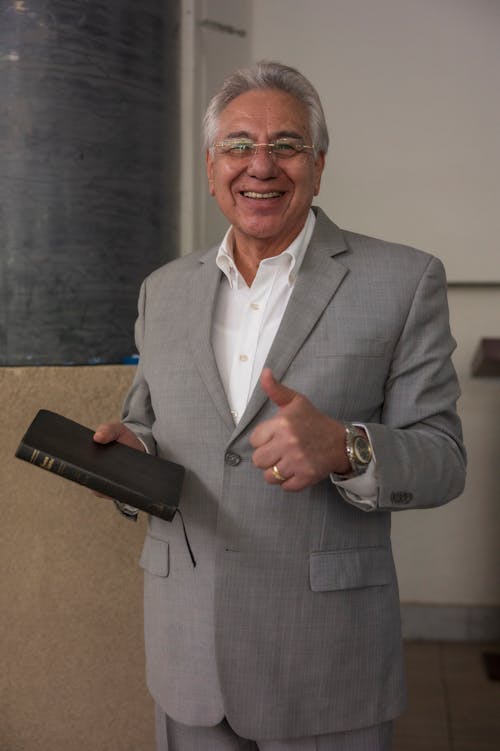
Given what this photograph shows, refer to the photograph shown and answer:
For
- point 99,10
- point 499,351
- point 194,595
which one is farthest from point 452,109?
point 194,595

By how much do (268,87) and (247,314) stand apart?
429mm

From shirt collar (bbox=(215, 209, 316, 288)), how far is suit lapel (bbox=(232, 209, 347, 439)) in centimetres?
2

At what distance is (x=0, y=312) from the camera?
250 cm

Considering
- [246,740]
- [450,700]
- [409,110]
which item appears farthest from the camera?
[409,110]

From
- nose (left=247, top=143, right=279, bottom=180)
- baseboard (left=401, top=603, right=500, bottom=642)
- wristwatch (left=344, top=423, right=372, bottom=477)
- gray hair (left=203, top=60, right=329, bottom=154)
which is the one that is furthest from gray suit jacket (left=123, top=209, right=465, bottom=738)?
baseboard (left=401, top=603, right=500, bottom=642)

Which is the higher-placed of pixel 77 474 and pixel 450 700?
pixel 77 474

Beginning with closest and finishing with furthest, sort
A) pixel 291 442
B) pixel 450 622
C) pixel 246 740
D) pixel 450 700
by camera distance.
Result: pixel 291 442, pixel 246 740, pixel 450 700, pixel 450 622

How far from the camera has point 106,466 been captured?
1.53 metres

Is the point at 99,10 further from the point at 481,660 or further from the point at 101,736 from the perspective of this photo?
the point at 481,660

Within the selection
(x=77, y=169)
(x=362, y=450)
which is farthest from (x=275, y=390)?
(x=77, y=169)

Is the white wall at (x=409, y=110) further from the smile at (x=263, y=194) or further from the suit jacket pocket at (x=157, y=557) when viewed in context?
the suit jacket pocket at (x=157, y=557)

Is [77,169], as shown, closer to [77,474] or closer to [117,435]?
[117,435]

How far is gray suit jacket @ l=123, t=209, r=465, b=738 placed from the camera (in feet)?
5.11

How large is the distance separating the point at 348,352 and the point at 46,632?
151cm
